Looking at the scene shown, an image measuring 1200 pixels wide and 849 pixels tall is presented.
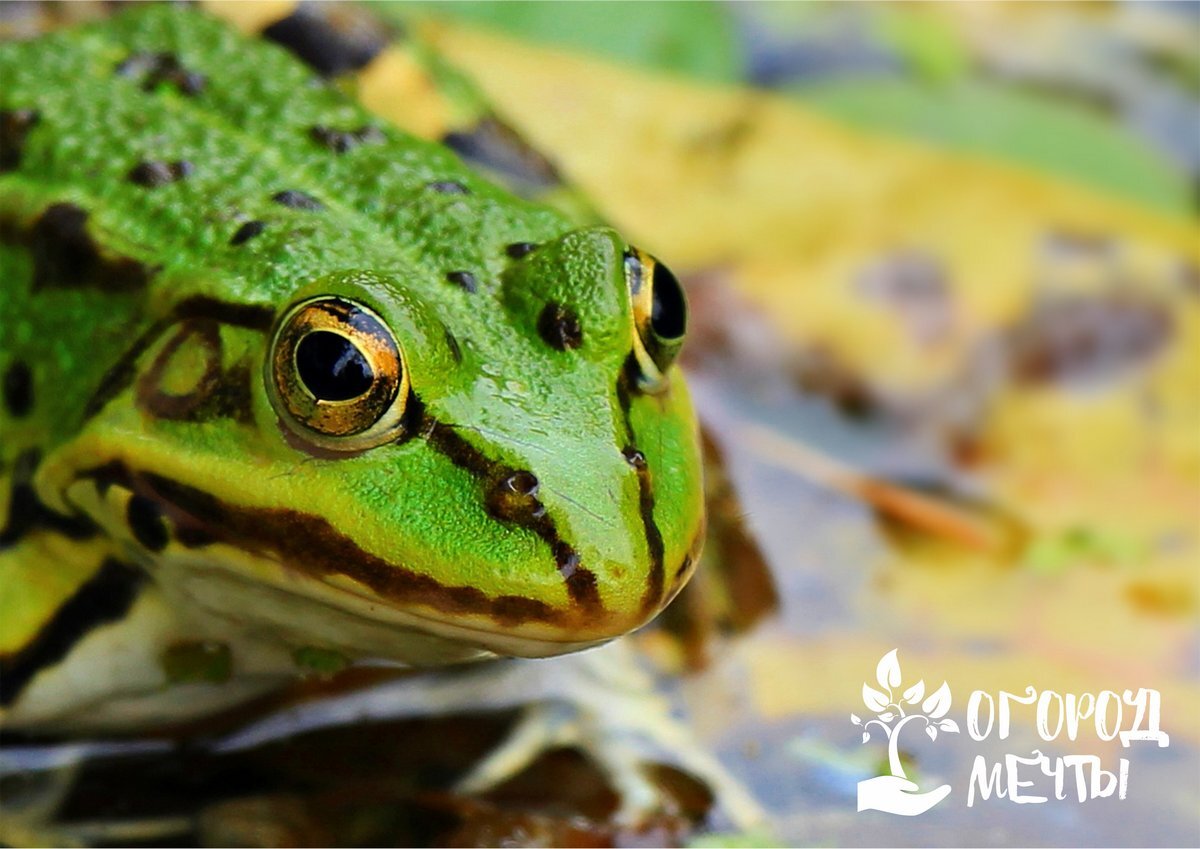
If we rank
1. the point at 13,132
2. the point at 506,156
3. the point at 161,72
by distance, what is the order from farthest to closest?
the point at 506,156 → the point at 161,72 → the point at 13,132

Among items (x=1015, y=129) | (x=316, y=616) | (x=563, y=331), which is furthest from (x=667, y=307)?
(x=1015, y=129)

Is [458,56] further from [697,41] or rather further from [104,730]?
[104,730]

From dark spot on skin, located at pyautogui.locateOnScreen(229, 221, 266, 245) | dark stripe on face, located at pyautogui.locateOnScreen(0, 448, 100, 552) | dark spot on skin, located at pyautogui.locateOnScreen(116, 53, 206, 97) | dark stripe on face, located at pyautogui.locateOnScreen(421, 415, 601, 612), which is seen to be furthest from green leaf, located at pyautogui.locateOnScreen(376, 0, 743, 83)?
dark stripe on face, located at pyautogui.locateOnScreen(421, 415, 601, 612)

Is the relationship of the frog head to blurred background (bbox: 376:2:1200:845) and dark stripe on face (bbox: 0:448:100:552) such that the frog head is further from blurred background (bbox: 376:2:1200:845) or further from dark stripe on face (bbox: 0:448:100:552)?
blurred background (bbox: 376:2:1200:845)

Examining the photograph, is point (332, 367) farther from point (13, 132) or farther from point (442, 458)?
point (13, 132)

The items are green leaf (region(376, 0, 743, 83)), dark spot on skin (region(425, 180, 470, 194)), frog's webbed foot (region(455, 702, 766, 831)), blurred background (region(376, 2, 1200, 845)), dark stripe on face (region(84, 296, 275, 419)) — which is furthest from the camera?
green leaf (region(376, 0, 743, 83))

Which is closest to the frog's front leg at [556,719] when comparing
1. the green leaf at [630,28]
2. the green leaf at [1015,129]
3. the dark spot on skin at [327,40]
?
the dark spot on skin at [327,40]
